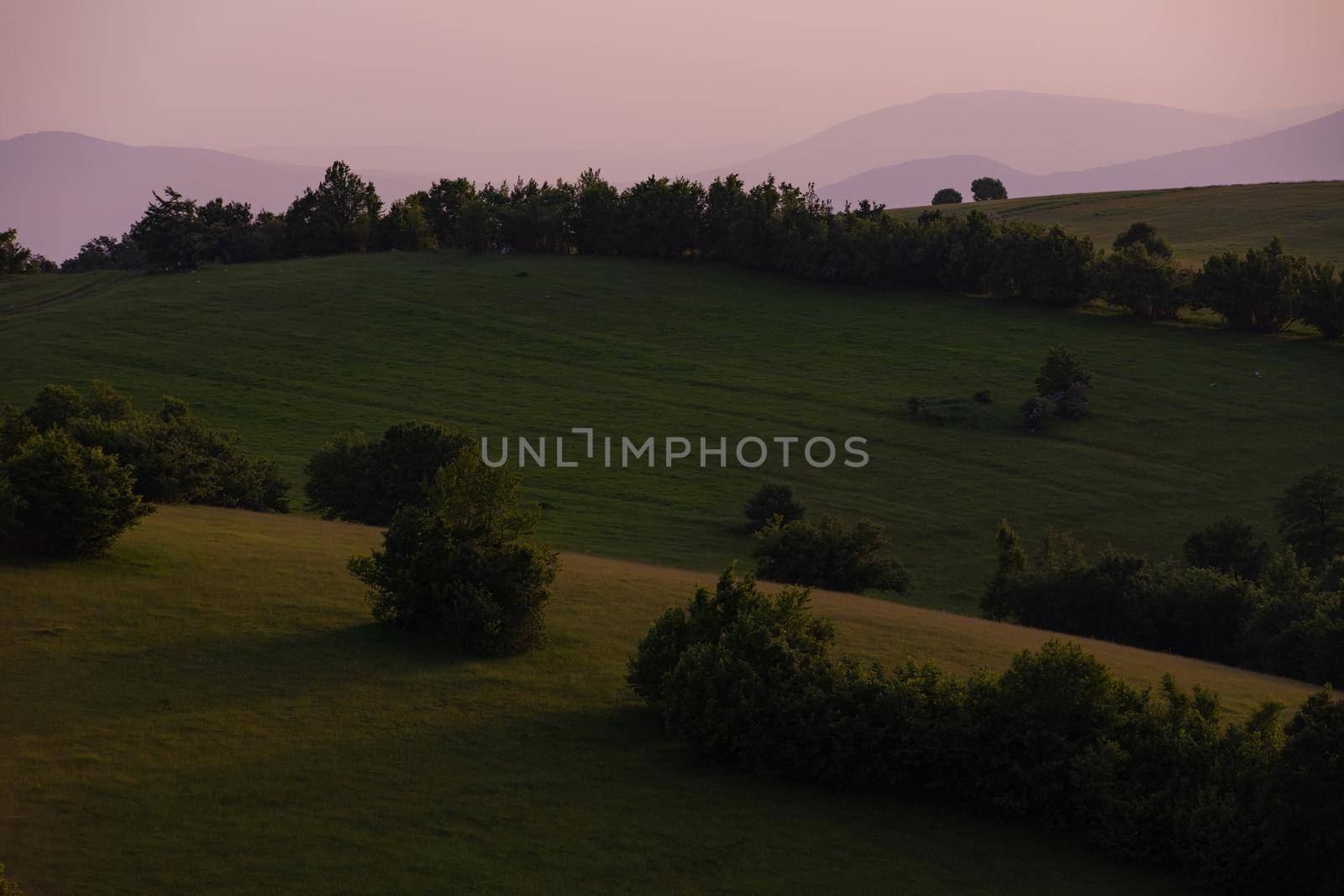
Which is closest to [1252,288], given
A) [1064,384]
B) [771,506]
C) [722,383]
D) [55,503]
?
[1064,384]

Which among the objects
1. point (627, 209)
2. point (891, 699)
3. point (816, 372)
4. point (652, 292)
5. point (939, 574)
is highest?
point (627, 209)

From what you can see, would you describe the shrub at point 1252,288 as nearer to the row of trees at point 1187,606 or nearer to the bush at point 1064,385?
the bush at point 1064,385

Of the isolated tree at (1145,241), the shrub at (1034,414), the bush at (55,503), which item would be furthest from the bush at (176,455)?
the isolated tree at (1145,241)

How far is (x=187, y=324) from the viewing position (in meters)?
81.8

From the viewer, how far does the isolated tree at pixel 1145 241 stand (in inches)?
3499

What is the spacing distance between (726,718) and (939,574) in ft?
99.4

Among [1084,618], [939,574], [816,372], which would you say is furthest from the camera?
[816,372]

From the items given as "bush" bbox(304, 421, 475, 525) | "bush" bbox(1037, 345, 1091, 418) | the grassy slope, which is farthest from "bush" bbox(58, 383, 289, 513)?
"bush" bbox(1037, 345, 1091, 418)

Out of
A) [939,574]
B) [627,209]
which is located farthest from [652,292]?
[939,574]

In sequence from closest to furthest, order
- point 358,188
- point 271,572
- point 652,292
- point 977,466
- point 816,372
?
point 271,572, point 977,466, point 816,372, point 652,292, point 358,188

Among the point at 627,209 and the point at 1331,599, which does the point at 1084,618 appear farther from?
the point at 627,209

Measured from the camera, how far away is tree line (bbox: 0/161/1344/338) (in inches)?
3236

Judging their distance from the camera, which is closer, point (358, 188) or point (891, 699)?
point (891, 699)

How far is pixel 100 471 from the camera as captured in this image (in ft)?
88.1
